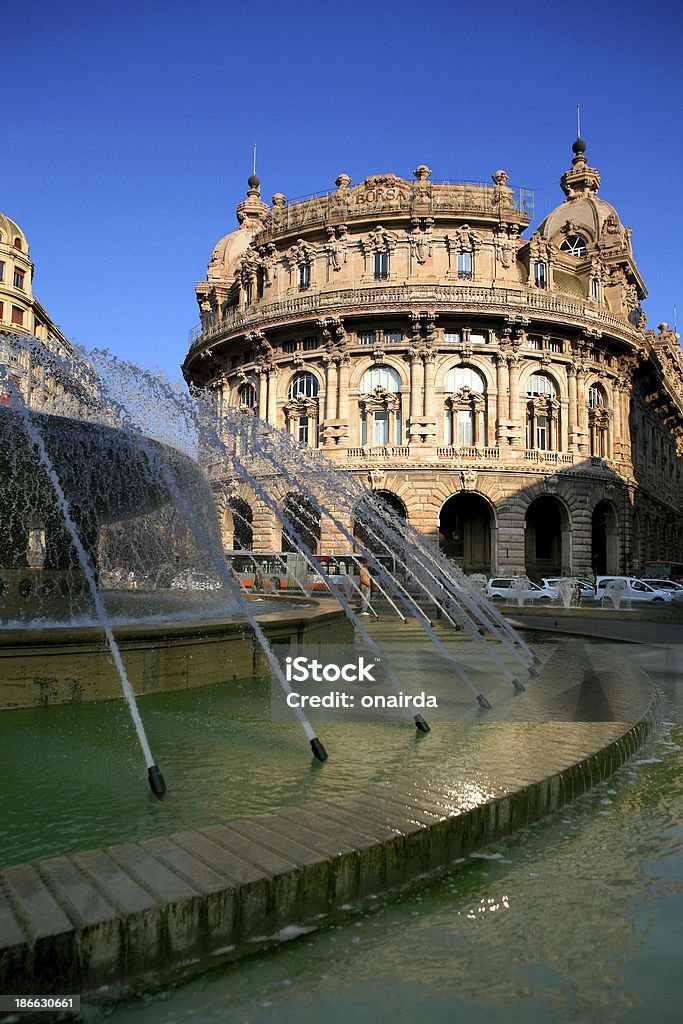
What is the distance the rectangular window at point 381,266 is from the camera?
3956 centimetres

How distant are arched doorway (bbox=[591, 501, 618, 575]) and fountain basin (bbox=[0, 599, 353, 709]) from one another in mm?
36998

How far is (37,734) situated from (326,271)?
37.8m

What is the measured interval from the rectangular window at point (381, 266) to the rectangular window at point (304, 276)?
3.94 metres

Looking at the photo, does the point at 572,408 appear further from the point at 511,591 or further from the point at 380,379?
the point at 511,591

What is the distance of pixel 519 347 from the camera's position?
3909cm

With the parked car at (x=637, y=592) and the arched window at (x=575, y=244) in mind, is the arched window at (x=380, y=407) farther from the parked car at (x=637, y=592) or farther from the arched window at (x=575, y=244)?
the arched window at (x=575, y=244)

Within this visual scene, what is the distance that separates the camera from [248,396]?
43.4 meters


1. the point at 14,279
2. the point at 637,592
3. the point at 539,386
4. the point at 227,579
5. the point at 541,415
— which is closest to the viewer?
the point at 227,579

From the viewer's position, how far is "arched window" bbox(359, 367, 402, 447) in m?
38.9

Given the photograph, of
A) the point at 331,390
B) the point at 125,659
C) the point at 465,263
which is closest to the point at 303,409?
the point at 331,390

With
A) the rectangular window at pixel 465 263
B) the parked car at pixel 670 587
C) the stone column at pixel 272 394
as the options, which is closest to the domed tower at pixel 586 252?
the rectangular window at pixel 465 263

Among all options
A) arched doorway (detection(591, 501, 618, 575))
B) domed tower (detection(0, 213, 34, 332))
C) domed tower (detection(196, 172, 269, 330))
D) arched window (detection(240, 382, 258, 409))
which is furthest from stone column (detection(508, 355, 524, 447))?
domed tower (detection(0, 213, 34, 332))

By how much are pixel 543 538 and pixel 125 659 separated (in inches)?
1536

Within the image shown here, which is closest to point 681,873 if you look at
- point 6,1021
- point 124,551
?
point 6,1021
